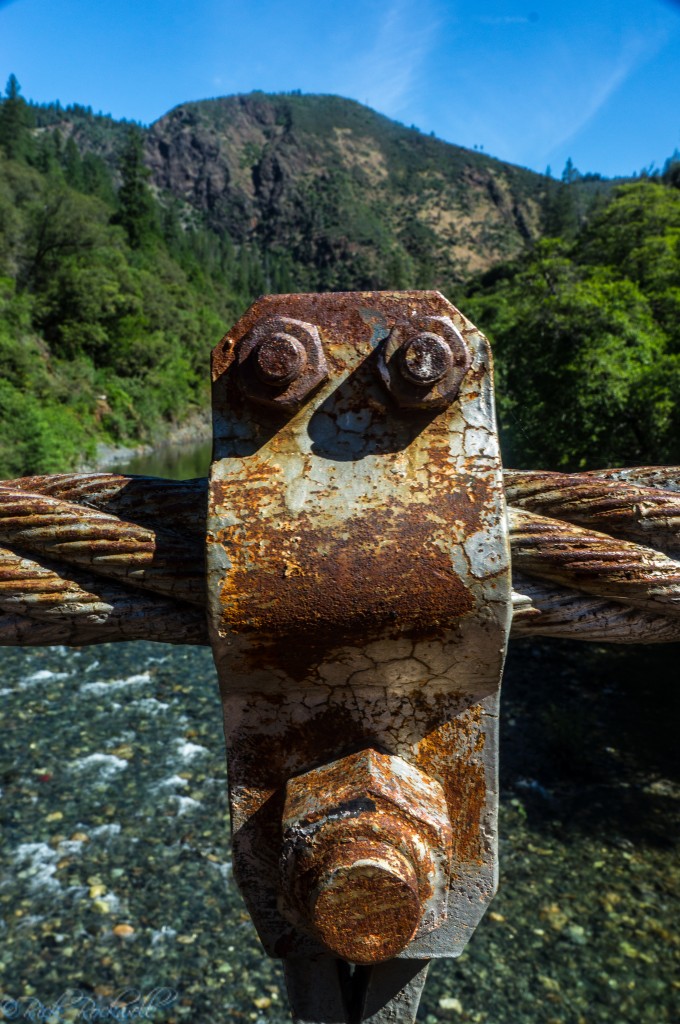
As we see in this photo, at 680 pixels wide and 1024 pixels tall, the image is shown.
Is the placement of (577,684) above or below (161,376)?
below

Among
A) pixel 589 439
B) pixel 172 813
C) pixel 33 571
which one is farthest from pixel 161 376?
pixel 33 571

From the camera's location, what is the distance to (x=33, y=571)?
96 cm

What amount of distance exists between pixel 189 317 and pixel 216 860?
1941 inches

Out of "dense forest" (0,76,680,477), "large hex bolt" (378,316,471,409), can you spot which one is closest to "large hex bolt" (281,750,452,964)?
"large hex bolt" (378,316,471,409)

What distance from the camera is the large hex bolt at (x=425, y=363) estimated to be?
78 centimetres

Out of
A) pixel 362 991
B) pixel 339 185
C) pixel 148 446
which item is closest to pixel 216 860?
pixel 362 991

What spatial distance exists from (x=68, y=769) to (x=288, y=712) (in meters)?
7.36

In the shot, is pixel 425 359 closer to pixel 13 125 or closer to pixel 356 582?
pixel 356 582

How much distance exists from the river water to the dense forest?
3886mm

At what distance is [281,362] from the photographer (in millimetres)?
787

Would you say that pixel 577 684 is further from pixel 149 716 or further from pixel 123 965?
pixel 123 965

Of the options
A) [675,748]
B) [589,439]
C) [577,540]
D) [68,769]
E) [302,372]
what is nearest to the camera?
[302,372]

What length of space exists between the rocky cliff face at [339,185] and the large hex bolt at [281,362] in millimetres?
111526

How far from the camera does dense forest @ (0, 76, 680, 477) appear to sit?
1115 centimetres
